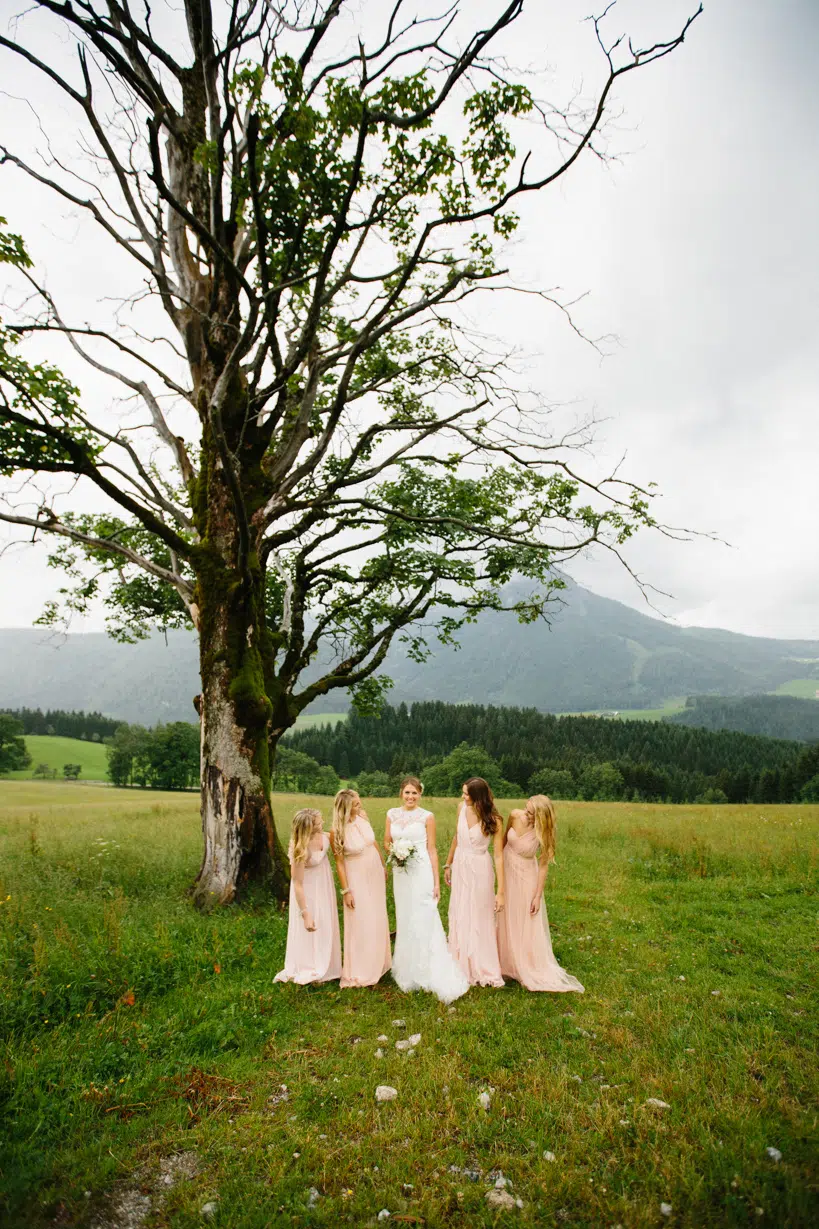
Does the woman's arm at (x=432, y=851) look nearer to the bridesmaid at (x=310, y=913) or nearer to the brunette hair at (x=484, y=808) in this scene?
the brunette hair at (x=484, y=808)

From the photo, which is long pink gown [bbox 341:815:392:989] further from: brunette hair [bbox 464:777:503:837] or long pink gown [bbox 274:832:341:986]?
brunette hair [bbox 464:777:503:837]

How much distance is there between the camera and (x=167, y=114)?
33.1ft

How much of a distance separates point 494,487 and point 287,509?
4.90 metres

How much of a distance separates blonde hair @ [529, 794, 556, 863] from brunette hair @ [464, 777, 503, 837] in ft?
1.66

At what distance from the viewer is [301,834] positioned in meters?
8.47

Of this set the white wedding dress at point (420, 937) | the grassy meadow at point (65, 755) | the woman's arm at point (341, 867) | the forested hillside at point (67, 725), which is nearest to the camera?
the white wedding dress at point (420, 937)

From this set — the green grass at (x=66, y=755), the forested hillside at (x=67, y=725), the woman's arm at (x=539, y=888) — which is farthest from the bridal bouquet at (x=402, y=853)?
the forested hillside at (x=67, y=725)

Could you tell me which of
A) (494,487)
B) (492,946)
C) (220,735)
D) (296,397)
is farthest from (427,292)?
(492,946)

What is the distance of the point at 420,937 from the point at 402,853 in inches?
42.1

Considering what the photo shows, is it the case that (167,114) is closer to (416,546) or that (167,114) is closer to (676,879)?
(416,546)

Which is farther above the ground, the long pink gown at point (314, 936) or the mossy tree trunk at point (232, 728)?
the mossy tree trunk at point (232, 728)

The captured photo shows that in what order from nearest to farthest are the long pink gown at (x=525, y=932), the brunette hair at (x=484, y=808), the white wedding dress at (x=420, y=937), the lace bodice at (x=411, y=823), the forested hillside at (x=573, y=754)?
the white wedding dress at (x=420, y=937) < the long pink gown at (x=525, y=932) < the brunette hair at (x=484, y=808) < the lace bodice at (x=411, y=823) < the forested hillside at (x=573, y=754)

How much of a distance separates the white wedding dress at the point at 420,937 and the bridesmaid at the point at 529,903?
79 cm

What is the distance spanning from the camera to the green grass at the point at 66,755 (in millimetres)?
98975
